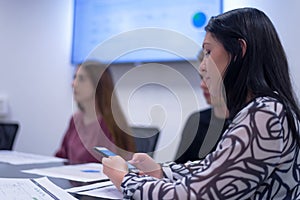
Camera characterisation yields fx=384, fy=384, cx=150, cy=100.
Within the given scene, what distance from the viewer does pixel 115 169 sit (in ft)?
3.20

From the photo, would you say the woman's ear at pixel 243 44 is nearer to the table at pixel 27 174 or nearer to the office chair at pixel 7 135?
the table at pixel 27 174

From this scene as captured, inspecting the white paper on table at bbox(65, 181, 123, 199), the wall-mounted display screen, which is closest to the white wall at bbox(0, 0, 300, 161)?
the wall-mounted display screen

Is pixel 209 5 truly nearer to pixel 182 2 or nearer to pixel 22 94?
pixel 182 2

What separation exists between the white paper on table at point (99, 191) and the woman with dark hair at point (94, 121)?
2.30 feet

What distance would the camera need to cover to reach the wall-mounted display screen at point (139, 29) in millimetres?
2246

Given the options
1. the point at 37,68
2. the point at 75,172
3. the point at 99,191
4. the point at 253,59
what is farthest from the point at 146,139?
the point at 37,68

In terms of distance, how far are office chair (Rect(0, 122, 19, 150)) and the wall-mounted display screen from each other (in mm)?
638

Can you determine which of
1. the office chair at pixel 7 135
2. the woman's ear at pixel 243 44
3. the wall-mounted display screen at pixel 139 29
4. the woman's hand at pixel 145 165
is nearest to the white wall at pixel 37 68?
the wall-mounted display screen at pixel 139 29

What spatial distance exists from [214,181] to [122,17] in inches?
77.7

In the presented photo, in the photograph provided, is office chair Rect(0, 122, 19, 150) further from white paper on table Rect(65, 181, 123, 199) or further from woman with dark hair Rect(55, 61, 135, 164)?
white paper on table Rect(65, 181, 123, 199)

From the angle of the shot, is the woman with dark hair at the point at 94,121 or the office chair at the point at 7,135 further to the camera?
the office chair at the point at 7,135

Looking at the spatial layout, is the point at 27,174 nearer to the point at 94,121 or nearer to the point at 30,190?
the point at 30,190

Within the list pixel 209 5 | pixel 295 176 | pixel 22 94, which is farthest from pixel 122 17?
pixel 295 176

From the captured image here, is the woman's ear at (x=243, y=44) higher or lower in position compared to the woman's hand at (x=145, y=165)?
higher
